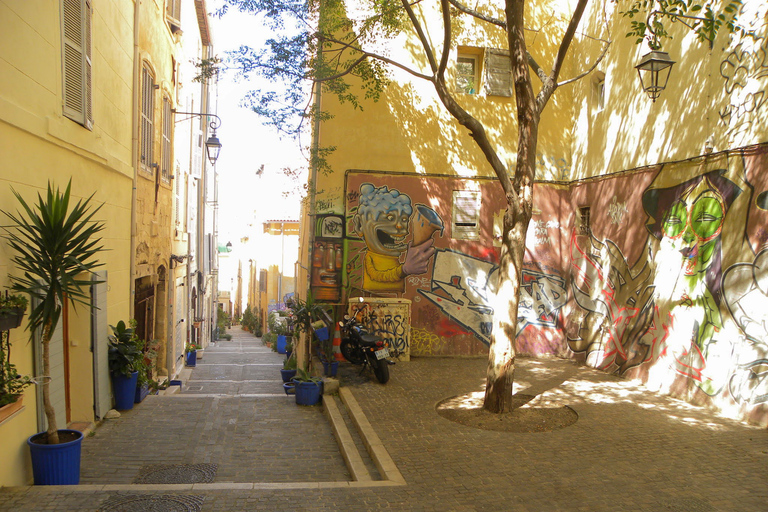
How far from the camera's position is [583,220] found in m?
11.2

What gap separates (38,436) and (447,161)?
26.9 feet

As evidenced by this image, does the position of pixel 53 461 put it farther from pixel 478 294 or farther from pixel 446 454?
pixel 478 294

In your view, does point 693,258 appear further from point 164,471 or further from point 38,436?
point 38,436

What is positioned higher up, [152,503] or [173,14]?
[173,14]

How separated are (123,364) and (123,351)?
197 millimetres

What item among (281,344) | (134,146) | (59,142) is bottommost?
(281,344)

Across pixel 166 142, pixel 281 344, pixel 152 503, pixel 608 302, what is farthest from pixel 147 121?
pixel 281 344

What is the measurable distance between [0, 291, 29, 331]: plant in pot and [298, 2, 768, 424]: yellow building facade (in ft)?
20.4

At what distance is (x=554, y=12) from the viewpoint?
11.6m

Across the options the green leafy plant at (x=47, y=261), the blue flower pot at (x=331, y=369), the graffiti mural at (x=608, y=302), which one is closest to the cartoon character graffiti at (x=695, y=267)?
the graffiti mural at (x=608, y=302)

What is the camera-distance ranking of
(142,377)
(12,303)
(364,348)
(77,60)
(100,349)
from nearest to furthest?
(12,303) → (77,60) → (100,349) → (142,377) → (364,348)

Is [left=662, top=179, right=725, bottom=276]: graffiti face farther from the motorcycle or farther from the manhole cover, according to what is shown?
the manhole cover

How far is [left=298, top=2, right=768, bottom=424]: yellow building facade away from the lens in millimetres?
9016

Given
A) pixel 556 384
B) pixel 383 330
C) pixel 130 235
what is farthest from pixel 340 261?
pixel 556 384
